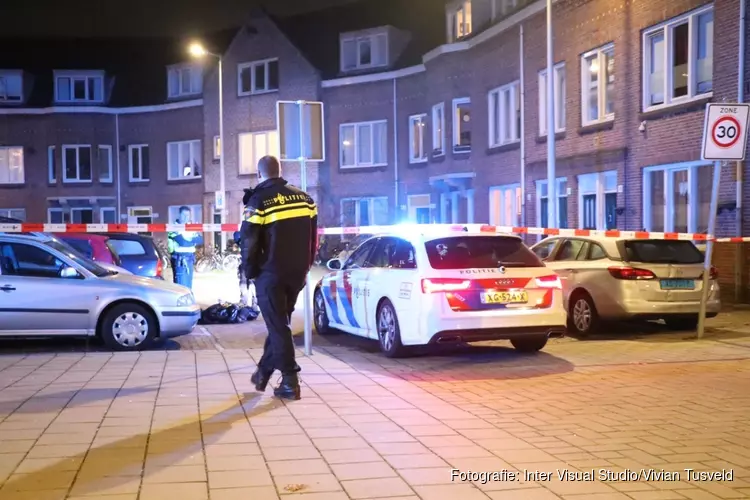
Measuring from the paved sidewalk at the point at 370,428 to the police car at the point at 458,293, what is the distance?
0.39m

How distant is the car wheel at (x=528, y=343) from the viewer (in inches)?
369

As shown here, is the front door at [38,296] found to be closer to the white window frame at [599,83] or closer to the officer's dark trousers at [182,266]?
the officer's dark trousers at [182,266]

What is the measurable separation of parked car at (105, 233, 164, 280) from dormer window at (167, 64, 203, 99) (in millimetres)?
23076

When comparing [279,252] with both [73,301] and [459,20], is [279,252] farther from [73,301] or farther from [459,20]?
[459,20]

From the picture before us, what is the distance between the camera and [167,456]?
5.05 m

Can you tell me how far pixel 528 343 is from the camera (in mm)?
9492

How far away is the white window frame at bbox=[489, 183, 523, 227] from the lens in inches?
923

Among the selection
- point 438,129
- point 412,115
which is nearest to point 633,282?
point 438,129

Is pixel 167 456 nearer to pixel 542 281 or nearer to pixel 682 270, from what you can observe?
pixel 542 281

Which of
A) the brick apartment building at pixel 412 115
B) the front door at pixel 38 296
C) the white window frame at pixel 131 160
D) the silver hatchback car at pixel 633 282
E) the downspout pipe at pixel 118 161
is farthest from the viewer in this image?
the downspout pipe at pixel 118 161

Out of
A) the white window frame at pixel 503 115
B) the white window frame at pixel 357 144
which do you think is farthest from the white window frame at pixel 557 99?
the white window frame at pixel 357 144

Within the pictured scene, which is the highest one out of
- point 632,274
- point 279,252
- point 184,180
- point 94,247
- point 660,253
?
point 184,180

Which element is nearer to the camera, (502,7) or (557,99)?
(557,99)

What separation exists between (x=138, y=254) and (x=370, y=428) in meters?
11.1
